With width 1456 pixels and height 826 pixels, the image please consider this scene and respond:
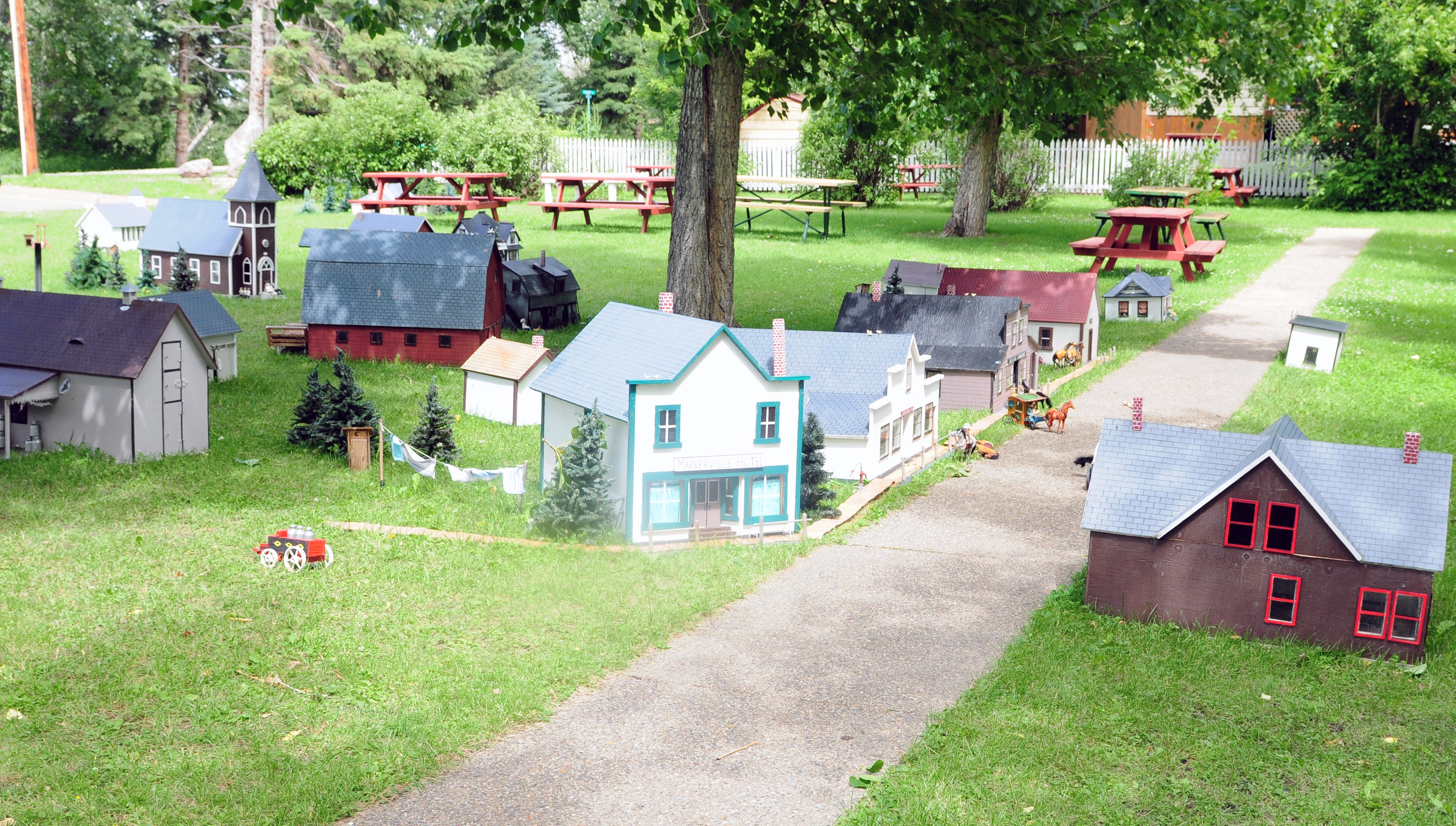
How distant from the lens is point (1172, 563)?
486 inches

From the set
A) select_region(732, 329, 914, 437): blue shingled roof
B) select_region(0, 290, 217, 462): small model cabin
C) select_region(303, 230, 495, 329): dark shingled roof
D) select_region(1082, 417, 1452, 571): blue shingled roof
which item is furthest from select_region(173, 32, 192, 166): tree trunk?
select_region(1082, 417, 1452, 571): blue shingled roof

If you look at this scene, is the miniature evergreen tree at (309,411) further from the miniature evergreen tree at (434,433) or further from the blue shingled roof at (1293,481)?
the blue shingled roof at (1293,481)

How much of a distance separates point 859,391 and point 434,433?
580cm

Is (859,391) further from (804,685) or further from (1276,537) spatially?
(804,685)

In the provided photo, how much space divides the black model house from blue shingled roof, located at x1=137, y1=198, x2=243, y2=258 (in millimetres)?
7675

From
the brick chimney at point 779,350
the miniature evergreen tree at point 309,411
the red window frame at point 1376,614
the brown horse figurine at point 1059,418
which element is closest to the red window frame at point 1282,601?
the red window frame at point 1376,614

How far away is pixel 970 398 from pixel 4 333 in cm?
1473

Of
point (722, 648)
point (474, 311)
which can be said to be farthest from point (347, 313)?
point (722, 648)

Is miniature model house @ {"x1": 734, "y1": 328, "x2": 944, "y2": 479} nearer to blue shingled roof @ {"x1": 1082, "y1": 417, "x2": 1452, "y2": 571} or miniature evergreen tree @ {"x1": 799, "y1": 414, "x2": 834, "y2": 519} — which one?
miniature evergreen tree @ {"x1": 799, "y1": 414, "x2": 834, "y2": 519}

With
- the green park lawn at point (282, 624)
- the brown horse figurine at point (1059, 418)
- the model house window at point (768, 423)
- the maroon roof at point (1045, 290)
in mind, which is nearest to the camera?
the green park lawn at point (282, 624)

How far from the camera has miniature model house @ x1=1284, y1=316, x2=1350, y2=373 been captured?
24.4 meters

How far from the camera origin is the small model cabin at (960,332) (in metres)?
21.3

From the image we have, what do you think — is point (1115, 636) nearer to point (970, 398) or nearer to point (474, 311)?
point (970, 398)

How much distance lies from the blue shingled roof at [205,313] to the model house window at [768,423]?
1093cm
